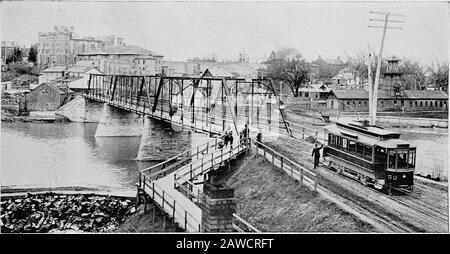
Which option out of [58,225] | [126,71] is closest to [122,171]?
[58,225]

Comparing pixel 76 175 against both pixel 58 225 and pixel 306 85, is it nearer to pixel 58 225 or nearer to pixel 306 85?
pixel 58 225

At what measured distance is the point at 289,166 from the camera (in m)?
18.8

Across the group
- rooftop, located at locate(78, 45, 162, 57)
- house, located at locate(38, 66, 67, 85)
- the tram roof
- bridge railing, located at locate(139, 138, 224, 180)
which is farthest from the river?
the tram roof

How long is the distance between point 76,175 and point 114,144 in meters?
10.7

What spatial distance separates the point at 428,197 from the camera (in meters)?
15.7

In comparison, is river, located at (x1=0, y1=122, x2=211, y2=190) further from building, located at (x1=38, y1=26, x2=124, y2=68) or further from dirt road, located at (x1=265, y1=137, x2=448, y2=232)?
dirt road, located at (x1=265, y1=137, x2=448, y2=232)

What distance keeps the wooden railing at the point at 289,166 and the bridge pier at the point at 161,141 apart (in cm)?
1003

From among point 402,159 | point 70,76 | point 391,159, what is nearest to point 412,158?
point 402,159

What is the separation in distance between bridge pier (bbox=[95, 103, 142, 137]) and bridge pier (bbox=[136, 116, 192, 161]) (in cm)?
805

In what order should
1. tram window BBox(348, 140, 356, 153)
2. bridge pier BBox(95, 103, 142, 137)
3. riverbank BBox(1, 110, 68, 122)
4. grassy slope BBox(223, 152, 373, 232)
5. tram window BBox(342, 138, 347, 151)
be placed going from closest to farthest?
grassy slope BBox(223, 152, 373, 232) < tram window BBox(348, 140, 356, 153) < tram window BBox(342, 138, 347, 151) < bridge pier BBox(95, 103, 142, 137) < riverbank BBox(1, 110, 68, 122)

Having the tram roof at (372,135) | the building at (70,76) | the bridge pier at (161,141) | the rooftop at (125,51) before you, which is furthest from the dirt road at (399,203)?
the building at (70,76)

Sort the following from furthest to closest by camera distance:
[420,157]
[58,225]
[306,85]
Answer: [306,85]
[420,157]
[58,225]

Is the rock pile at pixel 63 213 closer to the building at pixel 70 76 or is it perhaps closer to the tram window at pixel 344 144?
the tram window at pixel 344 144

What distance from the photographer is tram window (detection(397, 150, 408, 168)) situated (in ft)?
50.8
